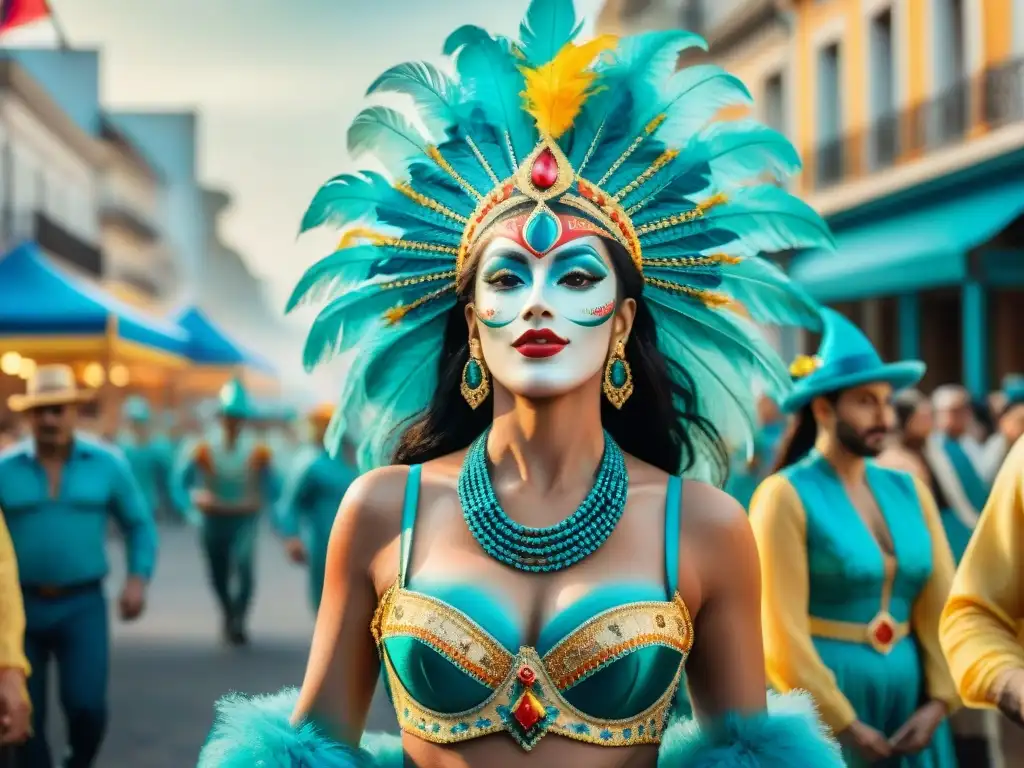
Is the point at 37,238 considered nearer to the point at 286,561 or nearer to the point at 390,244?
the point at 286,561

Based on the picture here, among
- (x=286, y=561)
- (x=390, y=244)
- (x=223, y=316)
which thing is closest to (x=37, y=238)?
(x=286, y=561)

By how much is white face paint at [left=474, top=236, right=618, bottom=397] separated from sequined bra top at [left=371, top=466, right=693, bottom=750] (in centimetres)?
44

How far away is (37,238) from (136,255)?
85.1 ft

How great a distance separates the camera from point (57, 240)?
39.5m

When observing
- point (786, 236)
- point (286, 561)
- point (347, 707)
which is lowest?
point (286, 561)

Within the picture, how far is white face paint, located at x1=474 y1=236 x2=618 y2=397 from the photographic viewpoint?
326cm

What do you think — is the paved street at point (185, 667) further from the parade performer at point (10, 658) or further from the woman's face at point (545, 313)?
the woman's face at point (545, 313)

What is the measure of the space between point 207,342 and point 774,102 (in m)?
10.6

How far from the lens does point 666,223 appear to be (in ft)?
11.7

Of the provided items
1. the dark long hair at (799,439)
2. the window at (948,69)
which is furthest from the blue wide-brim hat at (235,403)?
the window at (948,69)

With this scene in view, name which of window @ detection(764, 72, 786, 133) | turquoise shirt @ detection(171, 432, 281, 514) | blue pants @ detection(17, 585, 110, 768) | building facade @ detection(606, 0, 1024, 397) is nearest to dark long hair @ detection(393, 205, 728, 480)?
blue pants @ detection(17, 585, 110, 768)

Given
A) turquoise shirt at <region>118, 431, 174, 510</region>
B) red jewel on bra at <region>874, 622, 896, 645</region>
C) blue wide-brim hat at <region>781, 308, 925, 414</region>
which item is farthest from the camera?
turquoise shirt at <region>118, 431, 174, 510</region>

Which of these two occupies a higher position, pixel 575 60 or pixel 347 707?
pixel 575 60

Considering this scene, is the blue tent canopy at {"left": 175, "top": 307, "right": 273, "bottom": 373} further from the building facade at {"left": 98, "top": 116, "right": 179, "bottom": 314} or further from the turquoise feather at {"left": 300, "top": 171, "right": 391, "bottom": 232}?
the turquoise feather at {"left": 300, "top": 171, "right": 391, "bottom": 232}
